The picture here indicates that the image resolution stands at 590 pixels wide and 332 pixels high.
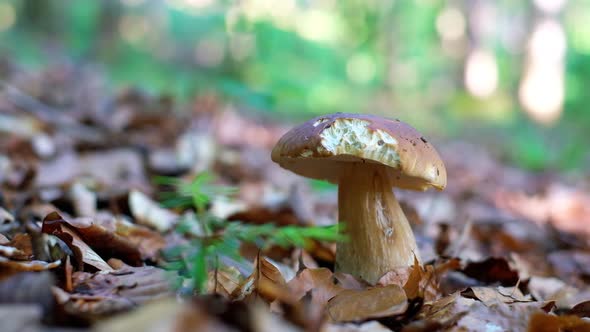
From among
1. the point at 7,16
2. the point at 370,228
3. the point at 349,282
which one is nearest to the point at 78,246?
the point at 349,282

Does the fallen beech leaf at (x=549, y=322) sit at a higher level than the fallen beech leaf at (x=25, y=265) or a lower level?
lower

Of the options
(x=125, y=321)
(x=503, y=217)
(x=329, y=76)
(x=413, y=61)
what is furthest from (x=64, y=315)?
(x=413, y=61)

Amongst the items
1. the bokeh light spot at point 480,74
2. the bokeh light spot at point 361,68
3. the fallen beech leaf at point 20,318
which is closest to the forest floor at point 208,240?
the fallen beech leaf at point 20,318

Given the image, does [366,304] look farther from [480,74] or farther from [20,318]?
[480,74]

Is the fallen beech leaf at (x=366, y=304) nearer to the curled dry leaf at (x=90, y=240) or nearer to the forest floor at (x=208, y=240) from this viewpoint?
the forest floor at (x=208, y=240)

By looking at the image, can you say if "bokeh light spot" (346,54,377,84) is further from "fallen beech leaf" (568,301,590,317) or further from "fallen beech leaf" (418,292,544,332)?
"fallen beech leaf" (418,292,544,332)

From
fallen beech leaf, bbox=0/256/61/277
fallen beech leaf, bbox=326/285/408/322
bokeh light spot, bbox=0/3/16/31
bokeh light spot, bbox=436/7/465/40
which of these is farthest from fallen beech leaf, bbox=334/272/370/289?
bokeh light spot, bbox=436/7/465/40

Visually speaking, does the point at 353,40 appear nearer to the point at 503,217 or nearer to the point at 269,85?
the point at 269,85
